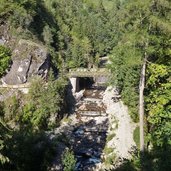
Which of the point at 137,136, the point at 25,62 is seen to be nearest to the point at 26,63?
the point at 25,62

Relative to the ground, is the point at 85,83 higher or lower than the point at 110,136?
higher

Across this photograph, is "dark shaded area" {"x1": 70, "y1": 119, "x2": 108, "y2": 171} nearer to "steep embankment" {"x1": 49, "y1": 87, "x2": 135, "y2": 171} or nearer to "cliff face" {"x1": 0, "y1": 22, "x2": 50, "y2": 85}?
"steep embankment" {"x1": 49, "y1": 87, "x2": 135, "y2": 171}

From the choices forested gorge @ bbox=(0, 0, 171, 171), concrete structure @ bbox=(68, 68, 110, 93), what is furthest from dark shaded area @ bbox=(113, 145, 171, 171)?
concrete structure @ bbox=(68, 68, 110, 93)

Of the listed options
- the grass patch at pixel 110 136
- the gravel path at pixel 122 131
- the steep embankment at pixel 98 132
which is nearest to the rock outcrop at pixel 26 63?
the steep embankment at pixel 98 132

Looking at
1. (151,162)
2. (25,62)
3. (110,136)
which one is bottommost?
(110,136)

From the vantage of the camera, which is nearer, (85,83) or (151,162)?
(151,162)

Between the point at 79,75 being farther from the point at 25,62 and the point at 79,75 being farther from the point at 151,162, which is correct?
the point at 151,162
